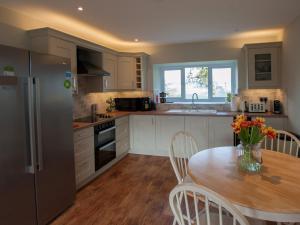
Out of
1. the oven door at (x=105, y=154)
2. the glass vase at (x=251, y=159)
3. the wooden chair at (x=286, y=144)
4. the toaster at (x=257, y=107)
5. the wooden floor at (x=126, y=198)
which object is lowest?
the wooden floor at (x=126, y=198)

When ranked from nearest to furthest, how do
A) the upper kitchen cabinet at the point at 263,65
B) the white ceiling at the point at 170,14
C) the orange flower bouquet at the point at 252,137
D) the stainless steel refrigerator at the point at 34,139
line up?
1. the orange flower bouquet at the point at 252,137
2. the stainless steel refrigerator at the point at 34,139
3. the white ceiling at the point at 170,14
4. the upper kitchen cabinet at the point at 263,65

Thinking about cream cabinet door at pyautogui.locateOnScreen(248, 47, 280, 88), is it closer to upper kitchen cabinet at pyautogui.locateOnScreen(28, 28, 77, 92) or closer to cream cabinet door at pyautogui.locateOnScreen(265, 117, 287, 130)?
cream cabinet door at pyautogui.locateOnScreen(265, 117, 287, 130)

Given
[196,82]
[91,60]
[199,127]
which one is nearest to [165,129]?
[199,127]

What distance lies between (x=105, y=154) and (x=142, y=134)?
3.54ft

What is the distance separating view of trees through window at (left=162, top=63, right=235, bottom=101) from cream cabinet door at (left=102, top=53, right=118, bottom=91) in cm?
126

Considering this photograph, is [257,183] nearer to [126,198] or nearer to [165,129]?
[126,198]

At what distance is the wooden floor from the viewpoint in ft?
7.64

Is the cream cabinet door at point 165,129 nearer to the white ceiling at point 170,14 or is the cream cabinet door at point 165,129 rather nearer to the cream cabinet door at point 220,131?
the cream cabinet door at point 220,131

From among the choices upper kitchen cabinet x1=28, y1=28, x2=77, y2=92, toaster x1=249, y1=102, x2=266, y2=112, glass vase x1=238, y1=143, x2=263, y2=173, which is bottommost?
glass vase x1=238, y1=143, x2=263, y2=173

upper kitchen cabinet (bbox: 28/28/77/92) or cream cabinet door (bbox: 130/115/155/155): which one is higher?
upper kitchen cabinet (bbox: 28/28/77/92)

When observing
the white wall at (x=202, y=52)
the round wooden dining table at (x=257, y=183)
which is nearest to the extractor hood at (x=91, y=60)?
the white wall at (x=202, y=52)

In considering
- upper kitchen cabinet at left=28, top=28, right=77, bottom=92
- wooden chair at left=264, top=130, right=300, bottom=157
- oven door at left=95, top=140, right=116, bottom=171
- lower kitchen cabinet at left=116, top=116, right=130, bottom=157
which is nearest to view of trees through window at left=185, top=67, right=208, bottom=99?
lower kitchen cabinet at left=116, top=116, right=130, bottom=157

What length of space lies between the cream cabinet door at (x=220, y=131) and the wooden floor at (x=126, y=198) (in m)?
0.98

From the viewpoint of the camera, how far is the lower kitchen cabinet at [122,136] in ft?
13.4
